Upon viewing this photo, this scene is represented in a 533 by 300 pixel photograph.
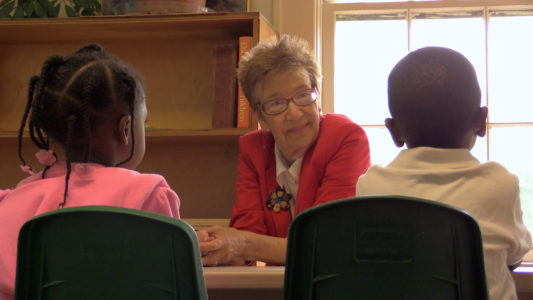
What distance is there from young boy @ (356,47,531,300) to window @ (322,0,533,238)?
56.9 inches

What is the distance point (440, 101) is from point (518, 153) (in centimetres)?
158

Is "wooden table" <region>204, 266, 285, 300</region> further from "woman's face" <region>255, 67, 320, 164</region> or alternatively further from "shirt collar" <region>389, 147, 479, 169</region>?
"woman's face" <region>255, 67, 320, 164</region>

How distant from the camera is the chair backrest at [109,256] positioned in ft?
3.28

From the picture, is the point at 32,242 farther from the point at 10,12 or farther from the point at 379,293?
the point at 10,12

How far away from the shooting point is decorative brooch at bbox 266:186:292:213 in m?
2.15

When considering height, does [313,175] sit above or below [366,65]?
A: below

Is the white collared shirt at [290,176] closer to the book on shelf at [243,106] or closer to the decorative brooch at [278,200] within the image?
the decorative brooch at [278,200]

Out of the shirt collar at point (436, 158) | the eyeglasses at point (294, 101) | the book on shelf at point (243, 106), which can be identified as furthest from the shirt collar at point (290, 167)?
the shirt collar at point (436, 158)

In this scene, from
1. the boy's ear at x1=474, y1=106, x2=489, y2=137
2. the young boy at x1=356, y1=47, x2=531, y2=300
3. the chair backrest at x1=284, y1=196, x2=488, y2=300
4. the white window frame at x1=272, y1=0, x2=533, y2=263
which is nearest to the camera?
the chair backrest at x1=284, y1=196, x2=488, y2=300

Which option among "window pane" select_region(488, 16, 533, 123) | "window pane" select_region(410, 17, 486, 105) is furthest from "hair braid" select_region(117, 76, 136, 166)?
"window pane" select_region(488, 16, 533, 123)

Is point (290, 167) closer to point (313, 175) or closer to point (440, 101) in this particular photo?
point (313, 175)

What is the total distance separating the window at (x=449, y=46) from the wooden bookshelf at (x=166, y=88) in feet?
1.23

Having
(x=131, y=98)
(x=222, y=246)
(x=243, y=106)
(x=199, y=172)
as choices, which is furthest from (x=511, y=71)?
(x=131, y=98)

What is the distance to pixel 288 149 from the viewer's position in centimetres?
221
